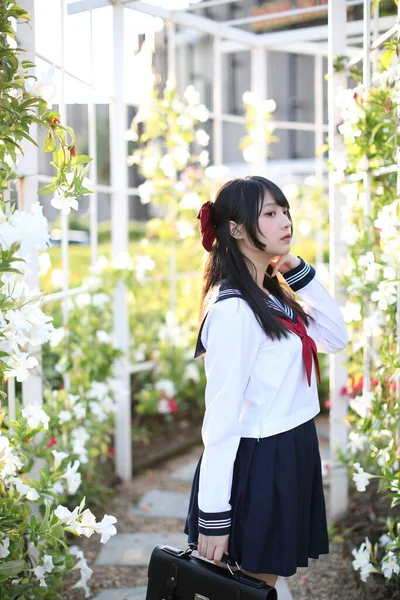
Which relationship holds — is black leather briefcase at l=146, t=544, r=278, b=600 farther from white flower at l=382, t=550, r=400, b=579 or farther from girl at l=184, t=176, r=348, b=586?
white flower at l=382, t=550, r=400, b=579

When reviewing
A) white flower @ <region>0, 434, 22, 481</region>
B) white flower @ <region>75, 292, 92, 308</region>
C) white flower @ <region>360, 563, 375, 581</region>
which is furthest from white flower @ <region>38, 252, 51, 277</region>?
white flower @ <region>360, 563, 375, 581</region>

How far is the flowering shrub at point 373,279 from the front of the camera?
6.63 feet

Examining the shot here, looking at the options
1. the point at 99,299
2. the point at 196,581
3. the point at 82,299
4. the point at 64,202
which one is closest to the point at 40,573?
the point at 196,581

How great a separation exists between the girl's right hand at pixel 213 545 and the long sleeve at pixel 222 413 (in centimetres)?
1

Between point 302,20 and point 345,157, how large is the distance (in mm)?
1546

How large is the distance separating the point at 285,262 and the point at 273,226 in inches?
10.5

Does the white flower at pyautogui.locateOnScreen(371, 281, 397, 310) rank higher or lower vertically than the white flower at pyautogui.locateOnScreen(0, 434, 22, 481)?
higher

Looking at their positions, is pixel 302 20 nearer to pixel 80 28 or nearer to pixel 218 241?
pixel 80 28

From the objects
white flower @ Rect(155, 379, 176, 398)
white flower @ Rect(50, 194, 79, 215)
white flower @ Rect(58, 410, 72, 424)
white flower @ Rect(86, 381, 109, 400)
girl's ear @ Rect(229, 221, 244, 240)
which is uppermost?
white flower @ Rect(50, 194, 79, 215)

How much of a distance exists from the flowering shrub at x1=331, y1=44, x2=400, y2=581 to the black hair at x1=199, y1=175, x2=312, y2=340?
1.46ft

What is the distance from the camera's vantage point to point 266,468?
1680 millimetres

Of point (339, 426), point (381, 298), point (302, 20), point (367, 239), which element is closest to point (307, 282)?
point (381, 298)

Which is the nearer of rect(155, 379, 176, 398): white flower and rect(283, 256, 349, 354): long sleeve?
rect(283, 256, 349, 354): long sleeve

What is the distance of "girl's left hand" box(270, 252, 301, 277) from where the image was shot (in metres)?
1.92
